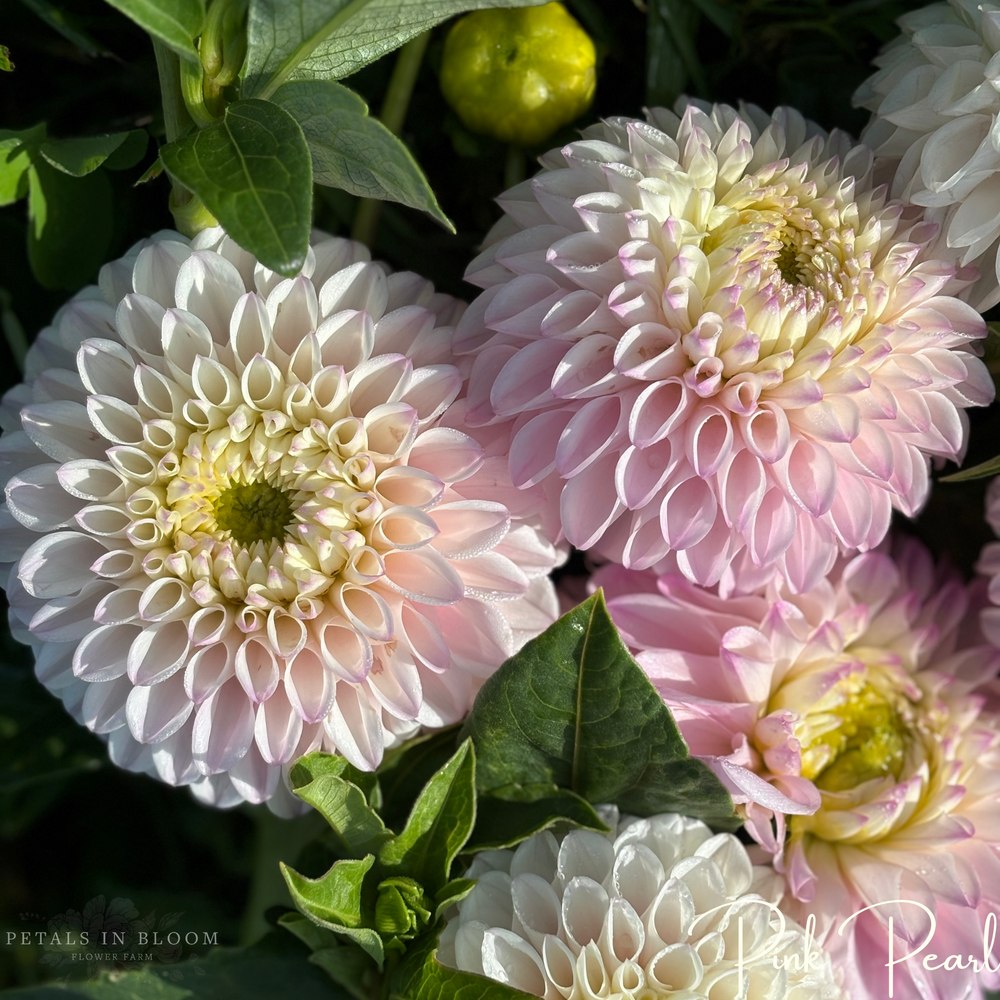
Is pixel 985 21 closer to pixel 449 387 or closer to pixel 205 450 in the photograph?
pixel 449 387

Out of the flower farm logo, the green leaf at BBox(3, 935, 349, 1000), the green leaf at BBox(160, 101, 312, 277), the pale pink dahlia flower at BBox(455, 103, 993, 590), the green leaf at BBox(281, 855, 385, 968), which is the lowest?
the flower farm logo

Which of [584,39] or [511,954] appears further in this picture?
[584,39]

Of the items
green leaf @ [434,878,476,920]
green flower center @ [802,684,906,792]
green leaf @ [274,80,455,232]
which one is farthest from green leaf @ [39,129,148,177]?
green flower center @ [802,684,906,792]

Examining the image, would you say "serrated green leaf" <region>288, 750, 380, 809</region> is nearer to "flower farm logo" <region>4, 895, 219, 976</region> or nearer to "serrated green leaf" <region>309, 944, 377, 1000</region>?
"serrated green leaf" <region>309, 944, 377, 1000</region>

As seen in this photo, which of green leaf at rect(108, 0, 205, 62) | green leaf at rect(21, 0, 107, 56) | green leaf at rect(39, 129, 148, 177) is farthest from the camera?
green leaf at rect(21, 0, 107, 56)

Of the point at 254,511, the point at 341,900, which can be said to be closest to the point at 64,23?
the point at 254,511

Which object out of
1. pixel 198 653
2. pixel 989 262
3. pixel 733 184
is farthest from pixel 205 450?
pixel 989 262
